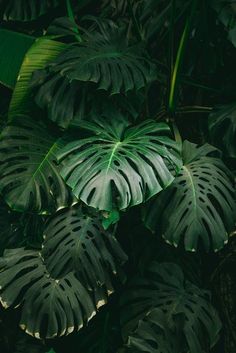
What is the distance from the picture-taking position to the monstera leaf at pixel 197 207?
1577mm

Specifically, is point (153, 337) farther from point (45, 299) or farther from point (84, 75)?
point (84, 75)

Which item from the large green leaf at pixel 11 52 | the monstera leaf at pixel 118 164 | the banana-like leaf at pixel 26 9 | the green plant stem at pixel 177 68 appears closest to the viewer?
the monstera leaf at pixel 118 164

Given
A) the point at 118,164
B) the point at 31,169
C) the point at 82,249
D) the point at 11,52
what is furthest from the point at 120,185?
the point at 11,52

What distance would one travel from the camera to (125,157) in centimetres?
161

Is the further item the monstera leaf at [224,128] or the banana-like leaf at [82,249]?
the monstera leaf at [224,128]

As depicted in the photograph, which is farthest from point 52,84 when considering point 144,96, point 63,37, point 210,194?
point 210,194

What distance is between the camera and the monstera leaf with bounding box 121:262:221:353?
1625 mm

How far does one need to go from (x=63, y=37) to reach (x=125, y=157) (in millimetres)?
813

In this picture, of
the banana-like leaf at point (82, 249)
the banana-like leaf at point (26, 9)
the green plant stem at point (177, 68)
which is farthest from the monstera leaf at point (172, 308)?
the banana-like leaf at point (26, 9)

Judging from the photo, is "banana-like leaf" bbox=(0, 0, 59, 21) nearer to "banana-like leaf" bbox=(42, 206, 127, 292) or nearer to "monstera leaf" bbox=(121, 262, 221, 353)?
"banana-like leaf" bbox=(42, 206, 127, 292)

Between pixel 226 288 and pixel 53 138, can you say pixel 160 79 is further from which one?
pixel 226 288

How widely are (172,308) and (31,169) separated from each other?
57cm

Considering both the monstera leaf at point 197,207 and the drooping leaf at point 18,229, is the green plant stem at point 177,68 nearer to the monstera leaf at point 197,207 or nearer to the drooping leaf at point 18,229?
the monstera leaf at point 197,207

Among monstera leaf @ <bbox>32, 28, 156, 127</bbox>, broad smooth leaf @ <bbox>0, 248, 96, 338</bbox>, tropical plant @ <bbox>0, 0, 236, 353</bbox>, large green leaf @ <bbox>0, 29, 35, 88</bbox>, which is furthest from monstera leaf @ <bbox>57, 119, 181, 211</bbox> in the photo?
large green leaf @ <bbox>0, 29, 35, 88</bbox>
